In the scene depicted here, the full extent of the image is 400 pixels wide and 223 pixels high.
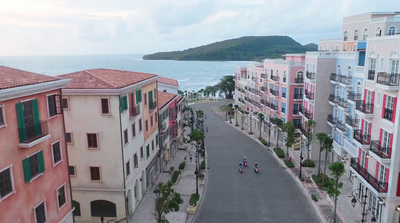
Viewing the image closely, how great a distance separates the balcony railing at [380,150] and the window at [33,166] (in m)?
25.4

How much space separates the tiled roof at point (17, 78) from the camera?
16.8 m

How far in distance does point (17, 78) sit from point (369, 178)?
28.7 metres

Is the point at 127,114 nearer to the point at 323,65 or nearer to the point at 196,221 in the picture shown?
the point at 196,221

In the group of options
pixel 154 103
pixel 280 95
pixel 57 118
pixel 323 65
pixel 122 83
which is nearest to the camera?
pixel 57 118

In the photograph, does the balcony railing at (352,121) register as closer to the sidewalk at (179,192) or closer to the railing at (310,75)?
the railing at (310,75)

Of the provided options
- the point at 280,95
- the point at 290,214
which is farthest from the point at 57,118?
the point at 280,95

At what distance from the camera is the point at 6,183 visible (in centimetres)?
1652

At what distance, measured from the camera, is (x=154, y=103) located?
39375mm

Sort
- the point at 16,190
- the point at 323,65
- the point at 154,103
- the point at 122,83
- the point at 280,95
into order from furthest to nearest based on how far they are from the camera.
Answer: the point at 280,95 → the point at 323,65 → the point at 154,103 → the point at 122,83 → the point at 16,190

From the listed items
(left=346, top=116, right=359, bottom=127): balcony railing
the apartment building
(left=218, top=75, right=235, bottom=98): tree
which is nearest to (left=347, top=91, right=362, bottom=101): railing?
(left=346, top=116, right=359, bottom=127): balcony railing

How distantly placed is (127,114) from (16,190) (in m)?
13.5

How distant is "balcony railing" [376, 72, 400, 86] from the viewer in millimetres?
26078

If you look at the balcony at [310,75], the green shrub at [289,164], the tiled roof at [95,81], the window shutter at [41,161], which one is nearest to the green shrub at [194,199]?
the tiled roof at [95,81]

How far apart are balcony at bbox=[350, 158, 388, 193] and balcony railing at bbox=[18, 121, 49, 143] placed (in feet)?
84.7
